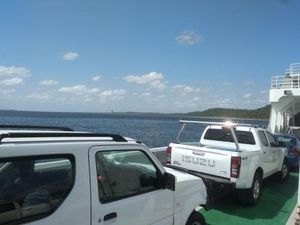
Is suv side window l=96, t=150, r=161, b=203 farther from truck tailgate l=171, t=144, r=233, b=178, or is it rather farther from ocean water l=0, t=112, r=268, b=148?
ocean water l=0, t=112, r=268, b=148

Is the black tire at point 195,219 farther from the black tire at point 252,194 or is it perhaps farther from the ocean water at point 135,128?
the ocean water at point 135,128

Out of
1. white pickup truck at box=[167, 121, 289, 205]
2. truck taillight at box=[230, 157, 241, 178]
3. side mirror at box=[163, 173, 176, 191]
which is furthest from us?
white pickup truck at box=[167, 121, 289, 205]

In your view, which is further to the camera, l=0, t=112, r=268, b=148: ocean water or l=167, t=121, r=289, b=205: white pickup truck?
l=0, t=112, r=268, b=148: ocean water

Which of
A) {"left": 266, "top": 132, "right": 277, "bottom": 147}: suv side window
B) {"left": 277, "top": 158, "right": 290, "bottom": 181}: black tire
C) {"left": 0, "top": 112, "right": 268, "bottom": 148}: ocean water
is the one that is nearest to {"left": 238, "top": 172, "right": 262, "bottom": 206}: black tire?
{"left": 266, "top": 132, "right": 277, "bottom": 147}: suv side window

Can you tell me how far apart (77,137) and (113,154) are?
0.47 m

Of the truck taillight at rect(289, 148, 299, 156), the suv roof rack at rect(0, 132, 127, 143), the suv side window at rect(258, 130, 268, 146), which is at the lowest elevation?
the truck taillight at rect(289, 148, 299, 156)

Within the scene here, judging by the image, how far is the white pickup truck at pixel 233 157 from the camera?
7.41 metres

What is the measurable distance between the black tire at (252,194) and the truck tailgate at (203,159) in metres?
0.79

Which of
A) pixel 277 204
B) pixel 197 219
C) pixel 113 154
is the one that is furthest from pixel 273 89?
pixel 113 154

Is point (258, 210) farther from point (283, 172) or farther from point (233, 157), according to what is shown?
point (283, 172)

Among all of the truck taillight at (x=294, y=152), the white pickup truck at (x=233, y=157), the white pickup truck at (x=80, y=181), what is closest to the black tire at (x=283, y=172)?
the white pickup truck at (x=233, y=157)

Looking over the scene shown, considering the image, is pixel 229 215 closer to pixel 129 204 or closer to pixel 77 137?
pixel 129 204

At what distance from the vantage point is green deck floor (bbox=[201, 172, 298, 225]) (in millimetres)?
7085

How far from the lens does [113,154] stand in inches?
145
